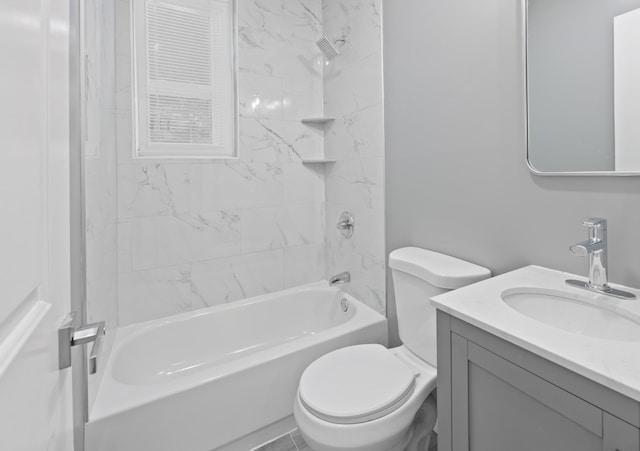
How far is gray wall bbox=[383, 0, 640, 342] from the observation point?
1.05 meters

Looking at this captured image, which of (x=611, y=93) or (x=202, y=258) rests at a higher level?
(x=611, y=93)

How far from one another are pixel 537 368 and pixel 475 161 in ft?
2.89

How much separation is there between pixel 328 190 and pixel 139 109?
1318 millimetres

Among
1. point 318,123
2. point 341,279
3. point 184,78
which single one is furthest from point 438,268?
point 184,78

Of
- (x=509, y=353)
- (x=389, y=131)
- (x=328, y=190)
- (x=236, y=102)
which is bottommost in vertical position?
(x=509, y=353)

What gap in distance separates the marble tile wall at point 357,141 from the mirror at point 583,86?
0.84 meters

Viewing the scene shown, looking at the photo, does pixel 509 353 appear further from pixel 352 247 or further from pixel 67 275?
pixel 352 247

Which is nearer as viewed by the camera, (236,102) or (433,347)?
(433,347)

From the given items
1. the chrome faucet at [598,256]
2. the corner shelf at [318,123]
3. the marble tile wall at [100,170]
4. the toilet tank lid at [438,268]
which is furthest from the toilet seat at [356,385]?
the corner shelf at [318,123]

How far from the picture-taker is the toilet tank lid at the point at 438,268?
125 centimetres

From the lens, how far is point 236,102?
215cm

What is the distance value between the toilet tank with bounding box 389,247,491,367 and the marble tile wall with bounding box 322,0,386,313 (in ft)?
1.43

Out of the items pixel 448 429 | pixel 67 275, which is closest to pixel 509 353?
pixel 448 429

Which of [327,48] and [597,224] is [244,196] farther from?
[597,224]
